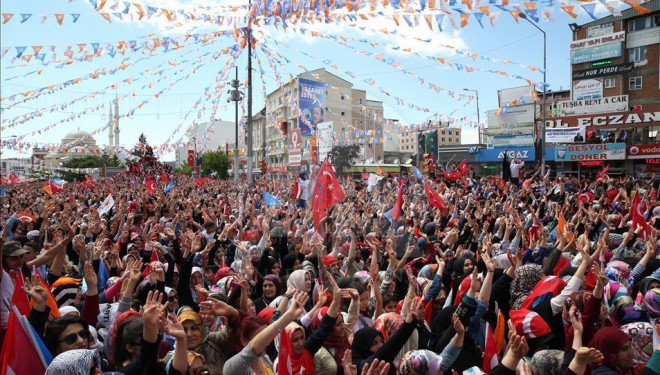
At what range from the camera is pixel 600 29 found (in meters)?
35.5

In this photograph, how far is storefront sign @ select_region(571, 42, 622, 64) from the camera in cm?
3456

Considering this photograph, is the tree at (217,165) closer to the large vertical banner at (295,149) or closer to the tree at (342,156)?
the tree at (342,156)

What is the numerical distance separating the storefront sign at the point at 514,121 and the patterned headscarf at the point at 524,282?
134 ft

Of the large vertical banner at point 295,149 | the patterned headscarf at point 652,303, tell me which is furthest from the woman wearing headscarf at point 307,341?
the large vertical banner at point 295,149

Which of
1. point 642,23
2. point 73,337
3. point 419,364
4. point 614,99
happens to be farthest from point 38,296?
point 642,23

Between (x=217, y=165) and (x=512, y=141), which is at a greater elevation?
(x=512, y=141)

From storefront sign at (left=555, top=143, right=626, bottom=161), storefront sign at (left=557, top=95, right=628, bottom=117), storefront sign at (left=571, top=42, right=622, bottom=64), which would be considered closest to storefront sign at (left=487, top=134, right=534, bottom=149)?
storefront sign at (left=557, top=95, right=628, bottom=117)

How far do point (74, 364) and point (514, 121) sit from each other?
4655 cm

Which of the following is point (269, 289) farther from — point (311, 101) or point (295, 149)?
point (311, 101)

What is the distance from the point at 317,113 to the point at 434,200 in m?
43.8

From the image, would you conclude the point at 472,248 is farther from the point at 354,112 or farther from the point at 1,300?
the point at 354,112

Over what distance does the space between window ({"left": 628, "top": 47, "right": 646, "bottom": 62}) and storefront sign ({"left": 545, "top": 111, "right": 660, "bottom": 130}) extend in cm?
399

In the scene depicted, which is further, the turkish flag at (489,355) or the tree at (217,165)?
the tree at (217,165)

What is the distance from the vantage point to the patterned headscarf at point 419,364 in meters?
3.28
